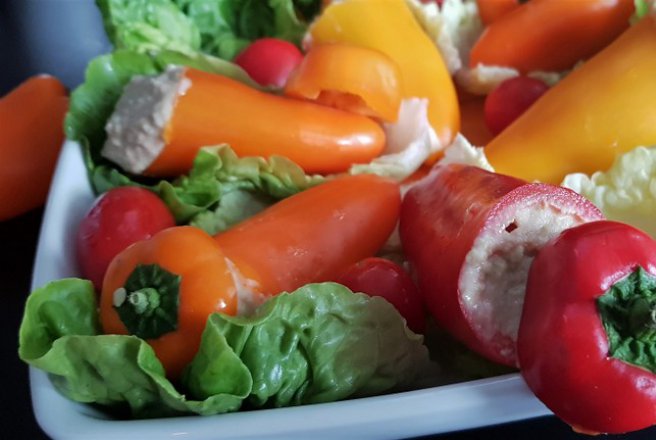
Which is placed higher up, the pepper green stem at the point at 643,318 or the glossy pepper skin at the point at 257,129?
the pepper green stem at the point at 643,318

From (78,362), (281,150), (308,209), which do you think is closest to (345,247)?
(308,209)

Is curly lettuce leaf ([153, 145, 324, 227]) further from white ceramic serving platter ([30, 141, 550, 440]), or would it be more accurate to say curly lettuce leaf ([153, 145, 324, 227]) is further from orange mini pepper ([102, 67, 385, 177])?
white ceramic serving platter ([30, 141, 550, 440])

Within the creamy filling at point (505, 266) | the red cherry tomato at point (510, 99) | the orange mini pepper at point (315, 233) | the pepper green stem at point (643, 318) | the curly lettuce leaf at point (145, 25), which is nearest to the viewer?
the pepper green stem at point (643, 318)

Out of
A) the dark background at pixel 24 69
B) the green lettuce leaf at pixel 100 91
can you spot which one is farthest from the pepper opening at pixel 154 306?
the green lettuce leaf at pixel 100 91

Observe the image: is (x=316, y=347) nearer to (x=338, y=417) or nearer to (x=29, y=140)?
(x=338, y=417)

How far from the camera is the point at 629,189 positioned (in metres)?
0.82

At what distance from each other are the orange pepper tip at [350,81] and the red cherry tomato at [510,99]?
0.13 m

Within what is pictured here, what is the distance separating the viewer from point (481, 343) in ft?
2.10

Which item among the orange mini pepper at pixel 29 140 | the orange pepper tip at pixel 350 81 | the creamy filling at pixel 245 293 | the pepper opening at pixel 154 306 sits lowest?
the orange mini pepper at pixel 29 140

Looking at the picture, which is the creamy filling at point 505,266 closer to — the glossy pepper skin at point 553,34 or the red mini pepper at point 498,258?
the red mini pepper at point 498,258

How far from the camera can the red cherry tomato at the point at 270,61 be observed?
1.06 m

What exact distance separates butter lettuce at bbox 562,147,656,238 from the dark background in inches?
24.5

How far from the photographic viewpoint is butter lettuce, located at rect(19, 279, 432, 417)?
1.99ft

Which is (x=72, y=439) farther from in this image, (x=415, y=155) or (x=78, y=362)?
(x=415, y=155)
